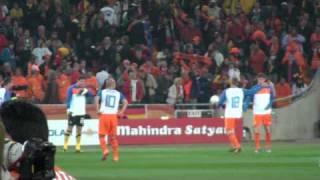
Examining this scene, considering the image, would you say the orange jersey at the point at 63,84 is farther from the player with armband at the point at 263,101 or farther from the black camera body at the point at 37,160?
the black camera body at the point at 37,160

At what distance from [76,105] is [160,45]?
7.23m

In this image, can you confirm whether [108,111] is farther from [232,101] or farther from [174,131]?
[174,131]

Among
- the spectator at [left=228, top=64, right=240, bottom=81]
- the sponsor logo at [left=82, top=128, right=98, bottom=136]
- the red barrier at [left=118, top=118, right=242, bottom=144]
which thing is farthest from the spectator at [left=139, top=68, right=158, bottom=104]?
the spectator at [left=228, top=64, right=240, bottom=81]

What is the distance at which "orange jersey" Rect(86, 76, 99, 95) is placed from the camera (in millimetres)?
30484

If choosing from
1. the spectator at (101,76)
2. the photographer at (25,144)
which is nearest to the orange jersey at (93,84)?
the spectator at (101,76)

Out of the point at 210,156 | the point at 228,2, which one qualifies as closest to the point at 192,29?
the point at 228,2

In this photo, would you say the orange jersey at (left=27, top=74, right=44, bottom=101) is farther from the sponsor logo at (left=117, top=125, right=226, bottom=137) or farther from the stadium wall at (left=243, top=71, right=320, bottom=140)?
the stadium wall at (left=243, top=71, right=320, bottom=140)

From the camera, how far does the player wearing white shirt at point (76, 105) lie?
28.4 m

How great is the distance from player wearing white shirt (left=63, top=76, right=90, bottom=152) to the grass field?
0.81m

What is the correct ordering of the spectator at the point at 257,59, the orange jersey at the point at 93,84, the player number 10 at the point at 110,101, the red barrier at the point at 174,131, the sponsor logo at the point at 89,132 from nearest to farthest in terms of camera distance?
the player number 10 at the point at 110,101 → the orange jersey at the point at 93,84 → the sponsor logo at the point at 89,132 → the red barrier at the point at 174,131 → the spectator at the point at 257,59

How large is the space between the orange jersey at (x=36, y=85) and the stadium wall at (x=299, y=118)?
7214 millimetres

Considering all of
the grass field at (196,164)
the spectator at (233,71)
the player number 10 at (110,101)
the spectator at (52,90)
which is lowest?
the grass field at (196,164)

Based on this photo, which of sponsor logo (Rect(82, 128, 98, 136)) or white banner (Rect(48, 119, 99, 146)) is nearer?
white banner (Rect(48, 119, 99, 146))

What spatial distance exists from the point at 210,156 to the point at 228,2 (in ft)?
38.7
